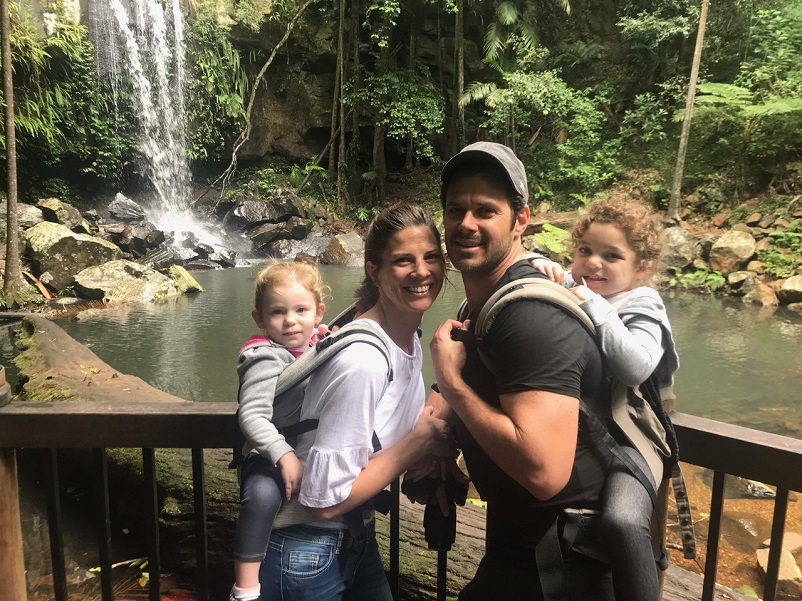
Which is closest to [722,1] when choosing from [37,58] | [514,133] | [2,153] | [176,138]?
[514,133]

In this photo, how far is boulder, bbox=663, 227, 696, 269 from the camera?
414 inches

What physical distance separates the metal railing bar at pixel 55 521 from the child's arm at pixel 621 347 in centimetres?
157

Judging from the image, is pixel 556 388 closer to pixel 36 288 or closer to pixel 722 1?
pixel 36 288

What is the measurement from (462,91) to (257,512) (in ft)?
52.5

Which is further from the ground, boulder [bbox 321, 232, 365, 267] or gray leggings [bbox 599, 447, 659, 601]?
gray leggings [bbox 599, 447, 659, 601]

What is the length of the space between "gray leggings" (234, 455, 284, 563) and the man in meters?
0.46

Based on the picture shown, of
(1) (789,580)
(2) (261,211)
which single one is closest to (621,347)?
(1) (789,580)

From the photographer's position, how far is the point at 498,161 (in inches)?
48.1

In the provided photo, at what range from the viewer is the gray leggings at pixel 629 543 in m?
1.09

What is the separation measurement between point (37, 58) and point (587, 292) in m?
Answer: 15.0

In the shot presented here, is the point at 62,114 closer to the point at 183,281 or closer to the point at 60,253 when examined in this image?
the point at 60,253

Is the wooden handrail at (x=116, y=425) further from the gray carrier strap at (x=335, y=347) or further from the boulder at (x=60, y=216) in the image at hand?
the boulder at (x=60, y=216)

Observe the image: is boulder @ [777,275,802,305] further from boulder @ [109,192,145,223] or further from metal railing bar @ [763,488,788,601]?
boulder @ [109,192,145,223]

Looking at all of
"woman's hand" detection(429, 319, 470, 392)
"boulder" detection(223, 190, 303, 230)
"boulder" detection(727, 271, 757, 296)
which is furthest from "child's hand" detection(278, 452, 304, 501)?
"boulder" detection(223, 190, 303, 230)
